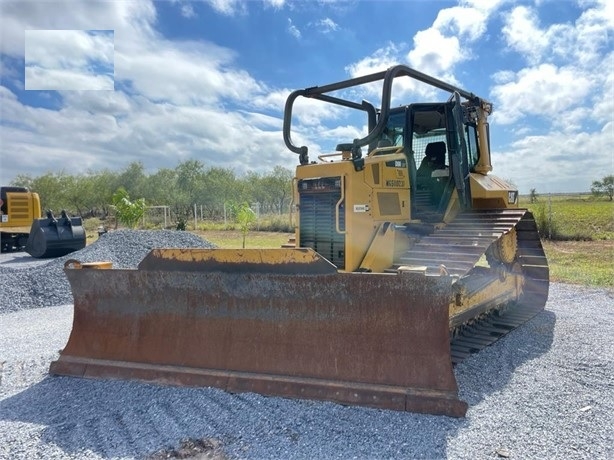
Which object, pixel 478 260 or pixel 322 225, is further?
pixel 322 225

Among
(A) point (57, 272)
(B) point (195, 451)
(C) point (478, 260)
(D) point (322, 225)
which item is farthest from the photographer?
(A) point (57, 272)

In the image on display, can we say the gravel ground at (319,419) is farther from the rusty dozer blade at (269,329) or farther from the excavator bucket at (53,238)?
the excavator bucket at (53,238)

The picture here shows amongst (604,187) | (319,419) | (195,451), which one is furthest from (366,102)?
(604,187)

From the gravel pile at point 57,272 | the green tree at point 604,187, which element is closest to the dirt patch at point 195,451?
the gravel pile at point 57,272

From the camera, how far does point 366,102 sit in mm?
5590

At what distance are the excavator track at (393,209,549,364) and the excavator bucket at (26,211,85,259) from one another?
38.9ft

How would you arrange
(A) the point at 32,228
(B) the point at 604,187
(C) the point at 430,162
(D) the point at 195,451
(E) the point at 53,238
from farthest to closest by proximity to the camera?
(B) the point at 604,187
(A) the point at 32,228
(E) the point at 53,238
(C) the point at 430,162
(D) the point at 195,451

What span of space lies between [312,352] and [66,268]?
244 cm

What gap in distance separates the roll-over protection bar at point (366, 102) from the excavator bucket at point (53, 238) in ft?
35.1

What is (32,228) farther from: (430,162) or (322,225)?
(430,162)

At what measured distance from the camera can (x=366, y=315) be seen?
3400 mm

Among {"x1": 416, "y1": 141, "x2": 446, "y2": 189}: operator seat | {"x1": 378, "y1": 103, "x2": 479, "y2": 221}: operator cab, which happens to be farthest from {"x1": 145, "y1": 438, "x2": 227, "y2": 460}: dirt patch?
{"x1": 416, "y1": 141, "x2": 446, "y2": 189}: operator seat

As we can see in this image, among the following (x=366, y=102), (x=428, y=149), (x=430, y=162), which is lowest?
(x=430, y=162)

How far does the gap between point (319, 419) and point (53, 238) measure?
493 inches
